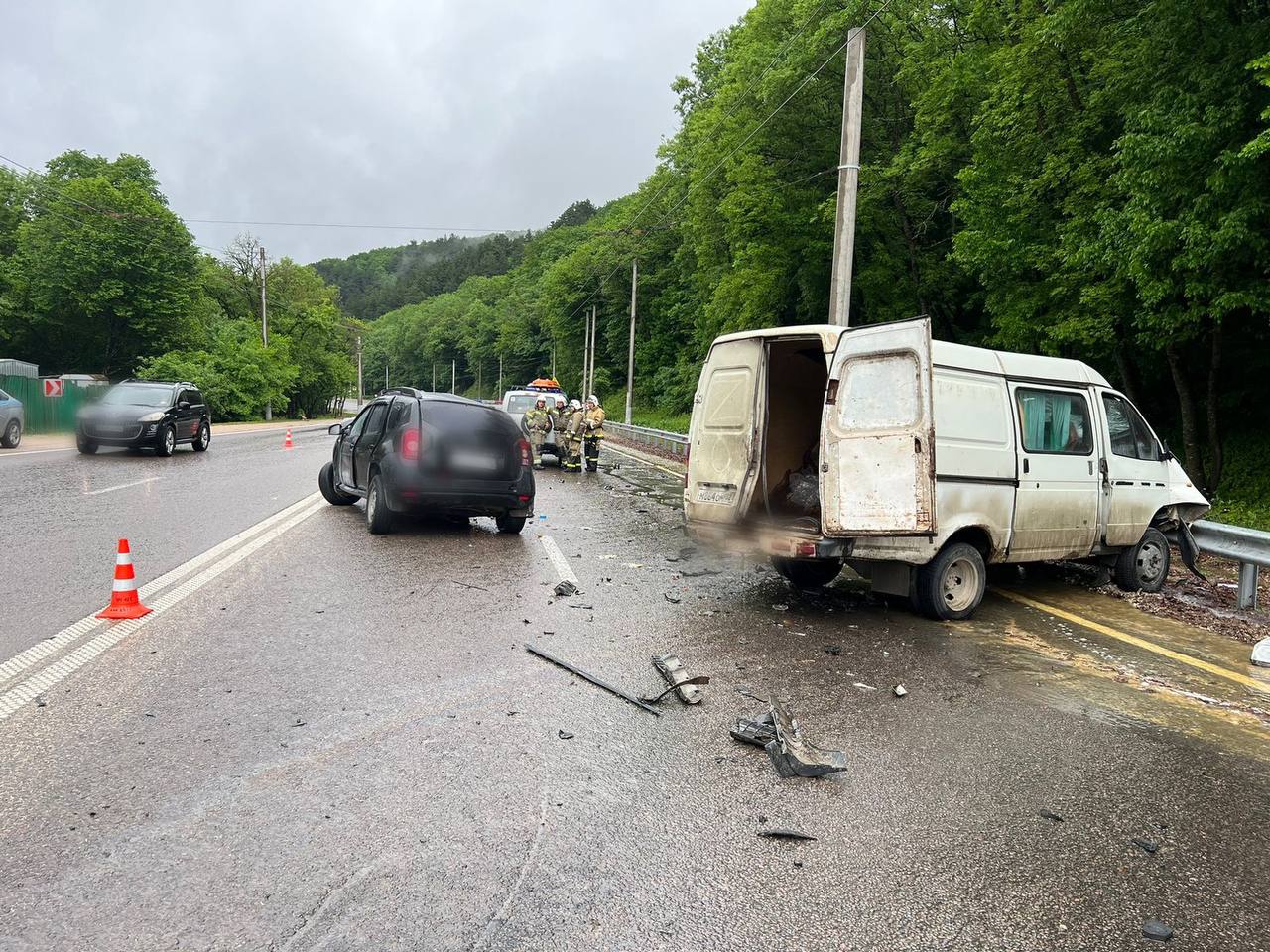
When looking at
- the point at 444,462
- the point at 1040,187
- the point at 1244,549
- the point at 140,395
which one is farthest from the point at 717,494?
the point at 140,395

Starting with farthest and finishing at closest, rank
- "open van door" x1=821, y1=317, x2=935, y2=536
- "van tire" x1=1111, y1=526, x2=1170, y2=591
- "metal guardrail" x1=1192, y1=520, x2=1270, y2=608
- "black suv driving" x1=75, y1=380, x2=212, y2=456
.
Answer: "black suv driving" x1=75, y1=380, x2=212, y2=456
"van tire" x1=1111, y1=526, x2=1170, y2=591
"metal guardrail" x1=1192, y1=520, x2=1270, y2=608
"open van door" x1=821, y1=317, x2=935, y2=536

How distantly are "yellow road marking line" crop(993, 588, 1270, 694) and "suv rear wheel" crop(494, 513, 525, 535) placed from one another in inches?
219

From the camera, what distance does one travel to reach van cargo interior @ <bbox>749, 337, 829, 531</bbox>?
8266mm

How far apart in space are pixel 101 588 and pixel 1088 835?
6.96 m

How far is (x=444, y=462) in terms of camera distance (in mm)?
9633

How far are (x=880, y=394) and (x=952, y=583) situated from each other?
1.75 m

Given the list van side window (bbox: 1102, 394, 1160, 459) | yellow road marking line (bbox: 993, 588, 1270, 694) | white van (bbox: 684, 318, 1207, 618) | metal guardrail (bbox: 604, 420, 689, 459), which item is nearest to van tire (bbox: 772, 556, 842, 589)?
white van (bbox: 684, 318, 1207, 618)

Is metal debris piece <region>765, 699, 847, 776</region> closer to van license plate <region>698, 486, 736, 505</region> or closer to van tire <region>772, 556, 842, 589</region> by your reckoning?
van license plate <region>698, 486, 736, 505</region>

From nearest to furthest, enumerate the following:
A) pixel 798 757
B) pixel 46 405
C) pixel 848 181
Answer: pixel 798 757 → pixel 848 181 → pixel 46 405

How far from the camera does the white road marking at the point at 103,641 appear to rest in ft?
13.9

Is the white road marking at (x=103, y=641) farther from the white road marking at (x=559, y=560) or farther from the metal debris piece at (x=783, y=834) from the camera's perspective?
the metal debris piece at (x=783, y=834)

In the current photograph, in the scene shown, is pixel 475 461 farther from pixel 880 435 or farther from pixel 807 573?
pixel 880 435

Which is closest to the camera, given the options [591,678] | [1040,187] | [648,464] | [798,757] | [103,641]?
[798,757]

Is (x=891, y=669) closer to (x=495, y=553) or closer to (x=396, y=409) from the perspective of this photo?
(x=495, y=553)
